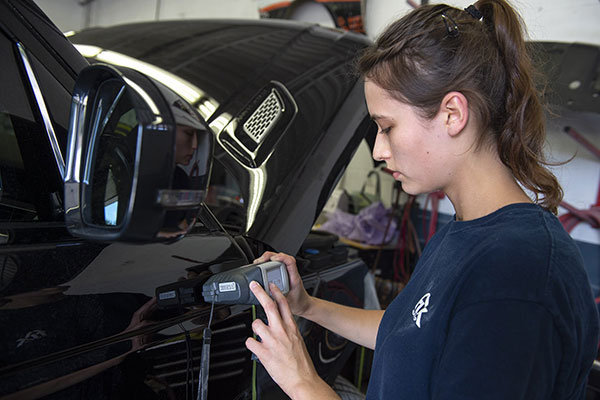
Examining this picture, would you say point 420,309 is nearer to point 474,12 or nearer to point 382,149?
point 382,149

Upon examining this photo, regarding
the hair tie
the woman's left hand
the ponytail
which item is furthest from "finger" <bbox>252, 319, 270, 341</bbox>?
the hair tie

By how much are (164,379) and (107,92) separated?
554 millimetres

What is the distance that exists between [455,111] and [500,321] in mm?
388

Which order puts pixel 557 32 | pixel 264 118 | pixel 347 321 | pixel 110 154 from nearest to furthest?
1. pixel 110 154
2. pixel 347 321
3. pixel 264 118
4. pixel 557 32

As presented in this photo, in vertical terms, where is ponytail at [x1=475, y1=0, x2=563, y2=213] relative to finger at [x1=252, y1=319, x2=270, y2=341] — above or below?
above

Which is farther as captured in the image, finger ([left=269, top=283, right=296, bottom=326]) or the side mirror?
finger ([left=269, top=283, right=296, bottom=326])

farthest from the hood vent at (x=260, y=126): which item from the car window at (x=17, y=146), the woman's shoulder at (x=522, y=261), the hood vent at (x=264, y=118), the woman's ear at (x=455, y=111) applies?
the woman's shoulder at (x=522, y=261)

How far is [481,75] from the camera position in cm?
83

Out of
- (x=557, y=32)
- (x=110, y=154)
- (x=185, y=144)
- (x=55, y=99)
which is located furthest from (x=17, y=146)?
(x=557, y=32)

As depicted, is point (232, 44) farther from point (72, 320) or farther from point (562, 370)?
point (562, 370)

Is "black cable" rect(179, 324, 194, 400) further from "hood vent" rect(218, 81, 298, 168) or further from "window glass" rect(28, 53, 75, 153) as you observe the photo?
"hood vent" rect(218, 81, 298, 168)

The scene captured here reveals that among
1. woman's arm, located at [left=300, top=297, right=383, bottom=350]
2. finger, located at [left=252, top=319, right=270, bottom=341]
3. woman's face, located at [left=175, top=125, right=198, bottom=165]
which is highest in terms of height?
woman's face, located at [left=175, top=125, right=198, bottom=165]

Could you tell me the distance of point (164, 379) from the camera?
0.88 m

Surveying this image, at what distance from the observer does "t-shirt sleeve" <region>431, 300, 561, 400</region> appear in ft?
2.05
